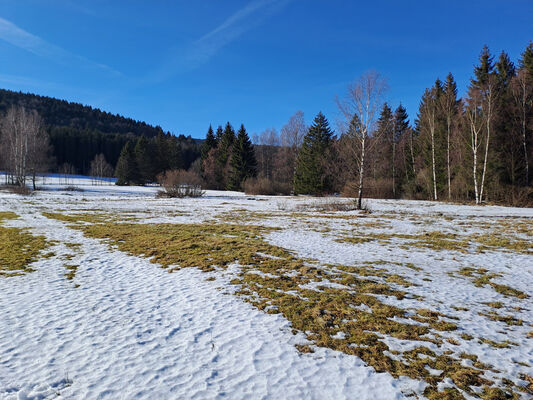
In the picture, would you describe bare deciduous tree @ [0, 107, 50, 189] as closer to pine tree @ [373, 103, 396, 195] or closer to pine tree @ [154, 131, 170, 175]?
pine tree @ [154, 131, 170, 175]

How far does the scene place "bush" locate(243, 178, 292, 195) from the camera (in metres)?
39.7

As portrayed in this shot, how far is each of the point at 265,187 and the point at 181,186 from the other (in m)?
11.5

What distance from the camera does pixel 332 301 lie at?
4918 millimetres

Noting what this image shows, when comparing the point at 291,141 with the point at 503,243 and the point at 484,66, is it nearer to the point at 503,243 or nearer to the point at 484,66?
the point at 484,66

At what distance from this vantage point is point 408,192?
33.8 meters

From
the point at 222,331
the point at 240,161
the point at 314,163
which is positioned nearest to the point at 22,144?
the point at 240,161

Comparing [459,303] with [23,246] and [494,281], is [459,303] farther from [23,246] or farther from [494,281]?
[23,246]

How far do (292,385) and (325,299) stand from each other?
2152 mm

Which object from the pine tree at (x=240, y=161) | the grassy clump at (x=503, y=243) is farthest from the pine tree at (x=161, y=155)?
the grassy clump at (x=503, y=243)

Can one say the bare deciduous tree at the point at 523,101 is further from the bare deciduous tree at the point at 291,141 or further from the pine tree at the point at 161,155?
the pine tree at the point at 161,155

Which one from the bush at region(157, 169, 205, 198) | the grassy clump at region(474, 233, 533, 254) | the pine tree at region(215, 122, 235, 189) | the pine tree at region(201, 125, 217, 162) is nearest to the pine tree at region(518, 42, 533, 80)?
the grassy clump at region(474, 233, 533, 254)

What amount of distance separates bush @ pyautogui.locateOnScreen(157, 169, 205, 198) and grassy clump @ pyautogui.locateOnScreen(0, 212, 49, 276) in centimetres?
2275

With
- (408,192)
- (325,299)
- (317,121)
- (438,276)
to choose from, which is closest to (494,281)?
(438,276)

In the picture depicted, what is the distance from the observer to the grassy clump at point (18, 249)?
687cm
